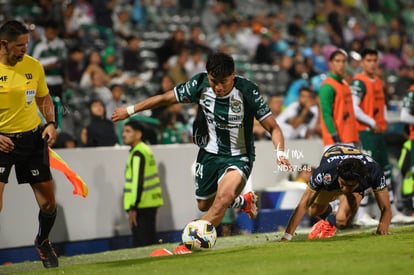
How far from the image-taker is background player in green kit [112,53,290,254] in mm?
10031

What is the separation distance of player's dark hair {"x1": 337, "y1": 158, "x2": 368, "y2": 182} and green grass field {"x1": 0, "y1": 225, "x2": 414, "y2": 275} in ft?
2.12

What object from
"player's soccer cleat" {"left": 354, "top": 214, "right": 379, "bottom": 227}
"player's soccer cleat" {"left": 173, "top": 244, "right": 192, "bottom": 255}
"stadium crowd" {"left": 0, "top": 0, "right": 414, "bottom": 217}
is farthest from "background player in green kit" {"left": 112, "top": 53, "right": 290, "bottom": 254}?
"player's soccer cleat" {"left": 354, "top": 214, "right": 379, "bottom": 227}

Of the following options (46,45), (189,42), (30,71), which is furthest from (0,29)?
(189,42)

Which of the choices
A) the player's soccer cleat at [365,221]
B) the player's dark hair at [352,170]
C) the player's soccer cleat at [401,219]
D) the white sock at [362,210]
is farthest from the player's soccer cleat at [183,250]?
the player's soccer cleat at [401,219]

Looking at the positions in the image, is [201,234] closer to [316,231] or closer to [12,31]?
[316,231]

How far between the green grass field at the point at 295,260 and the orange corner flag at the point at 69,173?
1592mm

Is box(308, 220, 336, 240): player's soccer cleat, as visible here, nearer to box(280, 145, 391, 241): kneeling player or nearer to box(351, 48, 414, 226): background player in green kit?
box(280, 145, 391, 241): kneeling player

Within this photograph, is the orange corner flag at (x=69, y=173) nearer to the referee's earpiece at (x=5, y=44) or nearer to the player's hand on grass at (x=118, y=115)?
the player's hand on grass at (x=118, y=115)

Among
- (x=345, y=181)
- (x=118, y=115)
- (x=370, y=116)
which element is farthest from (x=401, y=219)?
(x=118, y=115)

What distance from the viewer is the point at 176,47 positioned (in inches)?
795

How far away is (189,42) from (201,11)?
3035mm

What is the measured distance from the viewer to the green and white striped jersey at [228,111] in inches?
404

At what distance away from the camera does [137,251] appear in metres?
12.2

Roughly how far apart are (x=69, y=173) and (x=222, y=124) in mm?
2570
